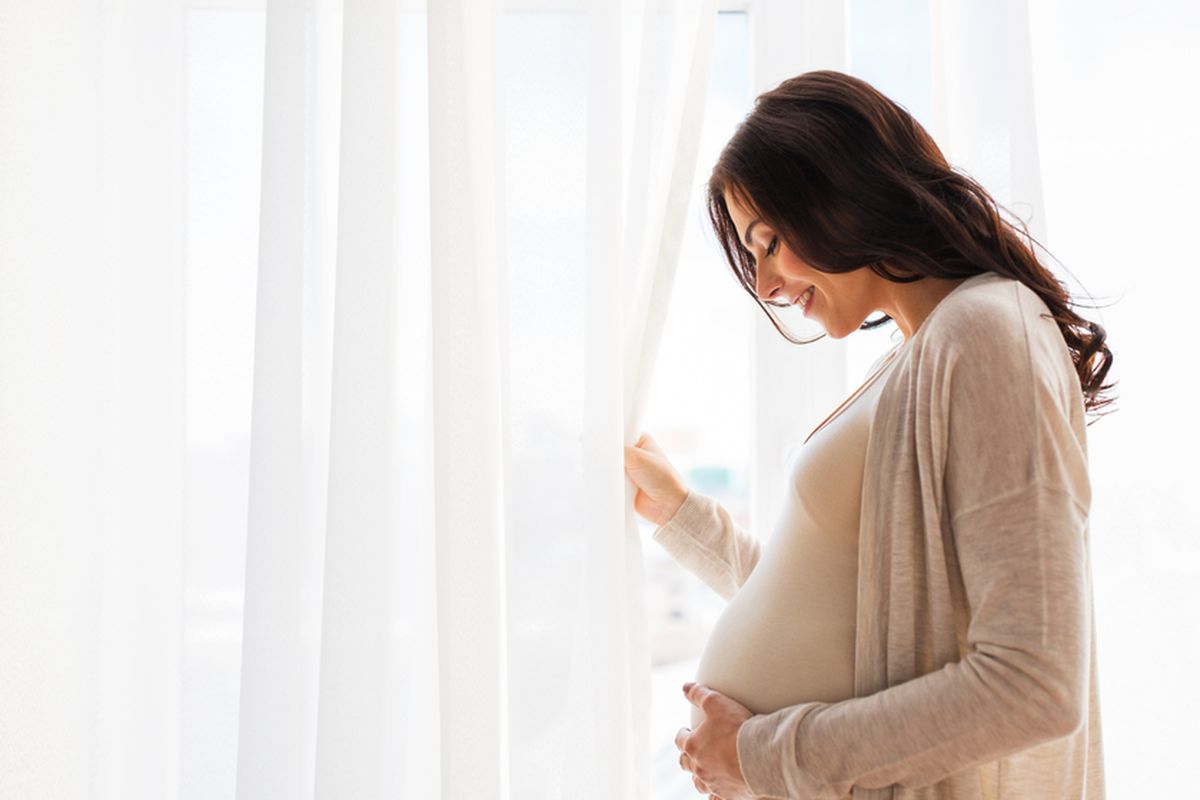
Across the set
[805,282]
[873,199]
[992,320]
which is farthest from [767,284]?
[992,320]

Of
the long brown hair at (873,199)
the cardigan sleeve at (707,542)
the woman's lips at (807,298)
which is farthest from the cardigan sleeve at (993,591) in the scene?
the cardigan sleeve at (707,542)

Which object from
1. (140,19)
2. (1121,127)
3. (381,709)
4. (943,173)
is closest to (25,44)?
(140,19)

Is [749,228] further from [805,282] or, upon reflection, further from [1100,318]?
[1100,318]

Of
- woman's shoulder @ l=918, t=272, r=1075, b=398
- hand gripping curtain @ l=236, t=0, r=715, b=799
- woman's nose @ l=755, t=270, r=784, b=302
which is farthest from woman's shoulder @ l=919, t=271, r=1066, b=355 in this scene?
hand gripping curtain @ l=236, t=0, r=715, b=799

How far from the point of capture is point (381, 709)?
3.27 ft

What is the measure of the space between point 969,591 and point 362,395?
2.08 feet

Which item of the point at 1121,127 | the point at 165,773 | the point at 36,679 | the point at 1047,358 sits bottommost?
the point at 165,773

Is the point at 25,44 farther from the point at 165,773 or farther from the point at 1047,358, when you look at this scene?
the point at 1047,358

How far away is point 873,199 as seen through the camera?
0.85 metres

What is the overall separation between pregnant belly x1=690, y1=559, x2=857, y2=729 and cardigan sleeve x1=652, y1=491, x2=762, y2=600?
19 cm

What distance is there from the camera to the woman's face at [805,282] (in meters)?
0.93

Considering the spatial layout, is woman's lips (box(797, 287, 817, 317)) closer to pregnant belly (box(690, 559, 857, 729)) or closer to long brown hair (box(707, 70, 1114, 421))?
long brown hair (box(707, 70, 1114, 421))

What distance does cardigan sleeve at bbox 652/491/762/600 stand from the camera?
1.08 metres

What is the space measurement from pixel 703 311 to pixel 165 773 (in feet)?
2.84
